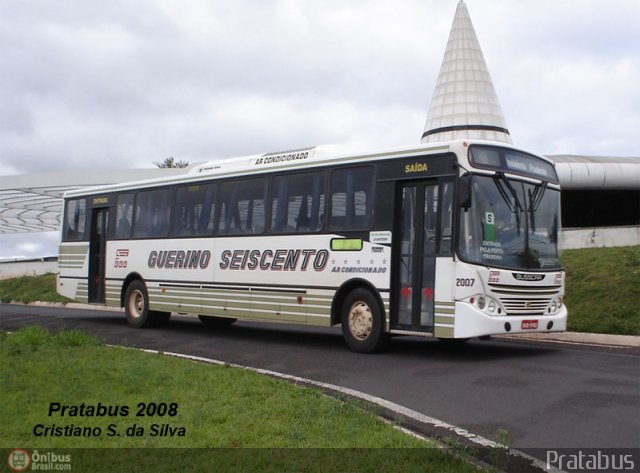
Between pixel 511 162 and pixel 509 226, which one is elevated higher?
pixel 511 162

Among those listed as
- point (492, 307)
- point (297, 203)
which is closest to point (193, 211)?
point (297, 203)

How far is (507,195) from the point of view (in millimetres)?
11398

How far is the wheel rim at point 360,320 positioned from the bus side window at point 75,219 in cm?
944

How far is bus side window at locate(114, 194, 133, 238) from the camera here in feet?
58.7

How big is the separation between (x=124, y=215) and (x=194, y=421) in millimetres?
12045

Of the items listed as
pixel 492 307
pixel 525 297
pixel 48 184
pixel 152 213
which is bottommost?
pixel 492 307

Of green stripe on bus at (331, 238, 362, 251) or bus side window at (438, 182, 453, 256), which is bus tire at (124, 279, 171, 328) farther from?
bus side window at (438, 182, 453, 256)

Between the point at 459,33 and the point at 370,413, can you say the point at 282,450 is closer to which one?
the point at 370,413

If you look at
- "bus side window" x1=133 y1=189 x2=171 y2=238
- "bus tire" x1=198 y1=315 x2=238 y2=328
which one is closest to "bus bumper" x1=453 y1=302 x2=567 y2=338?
"bus side window" x1=133 y1=189 x2=171 y2=238

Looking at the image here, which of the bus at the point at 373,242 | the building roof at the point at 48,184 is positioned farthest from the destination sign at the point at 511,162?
the building roof at the point at 48,184

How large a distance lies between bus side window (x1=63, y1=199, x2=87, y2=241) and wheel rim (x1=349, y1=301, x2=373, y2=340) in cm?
944

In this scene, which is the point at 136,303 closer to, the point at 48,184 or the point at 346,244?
the point at 346,244

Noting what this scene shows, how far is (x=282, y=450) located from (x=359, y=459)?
622mm

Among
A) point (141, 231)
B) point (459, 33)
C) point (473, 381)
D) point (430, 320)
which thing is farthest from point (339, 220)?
point (459, 33)
